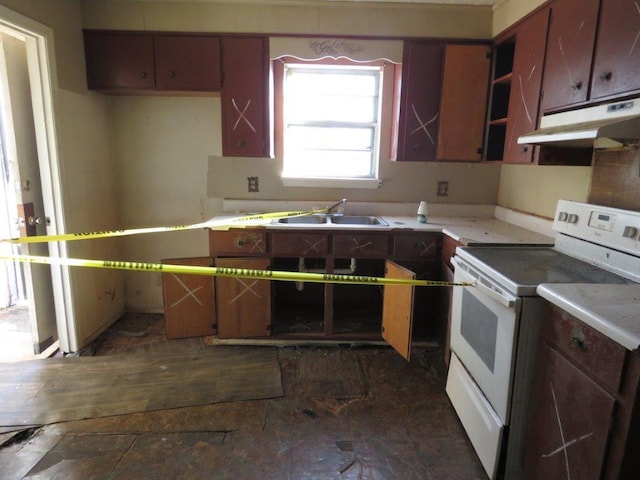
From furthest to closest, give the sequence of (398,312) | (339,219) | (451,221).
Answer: (339,219) < (451,221) < (398,312)

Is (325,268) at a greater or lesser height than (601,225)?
lesser

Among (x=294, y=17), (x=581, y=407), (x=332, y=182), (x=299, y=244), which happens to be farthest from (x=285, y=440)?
(x=294, y=17)

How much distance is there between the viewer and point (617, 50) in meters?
1.52

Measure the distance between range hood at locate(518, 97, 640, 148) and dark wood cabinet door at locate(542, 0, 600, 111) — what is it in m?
0.12

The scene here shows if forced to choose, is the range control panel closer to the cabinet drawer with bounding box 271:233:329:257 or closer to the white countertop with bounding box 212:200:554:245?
the white countertop with bounding box 212:200:554:245

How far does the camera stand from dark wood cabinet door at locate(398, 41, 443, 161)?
2.68m

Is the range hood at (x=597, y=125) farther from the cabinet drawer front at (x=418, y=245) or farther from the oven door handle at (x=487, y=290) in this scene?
the cabinet drawer front at (x=418, y=245)

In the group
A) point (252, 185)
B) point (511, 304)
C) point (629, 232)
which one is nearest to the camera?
point (511, 304)

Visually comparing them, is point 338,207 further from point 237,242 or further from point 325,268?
point 237,242

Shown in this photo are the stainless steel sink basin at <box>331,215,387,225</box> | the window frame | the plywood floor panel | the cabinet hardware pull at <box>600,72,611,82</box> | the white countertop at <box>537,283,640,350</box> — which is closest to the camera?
the white countertop at <box>537,283,640,350</box>

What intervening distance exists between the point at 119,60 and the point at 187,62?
0.47 meters

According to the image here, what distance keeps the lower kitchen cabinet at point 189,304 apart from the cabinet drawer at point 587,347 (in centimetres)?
195

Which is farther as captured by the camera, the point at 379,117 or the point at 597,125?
the point at 379,117

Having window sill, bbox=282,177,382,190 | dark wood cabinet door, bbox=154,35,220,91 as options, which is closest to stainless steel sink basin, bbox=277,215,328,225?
window sill, bbox=282,177,382,190
